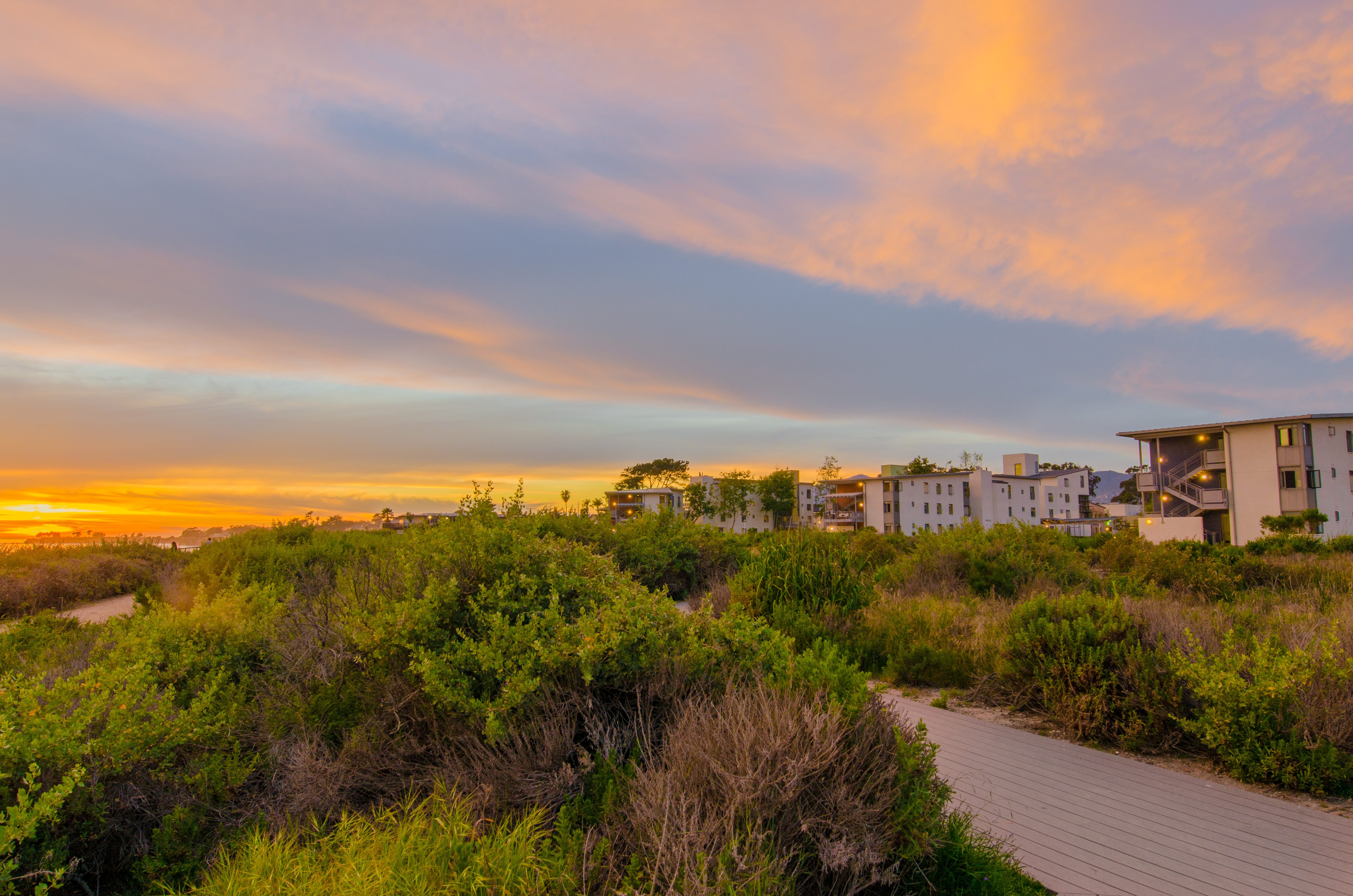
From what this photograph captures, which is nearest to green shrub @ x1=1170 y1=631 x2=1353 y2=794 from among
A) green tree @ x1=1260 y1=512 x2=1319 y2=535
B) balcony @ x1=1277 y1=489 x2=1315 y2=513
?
green tree @ x1=1260 y1=512 x2=1319 y2=535

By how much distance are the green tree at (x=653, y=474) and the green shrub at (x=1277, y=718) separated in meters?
95.1

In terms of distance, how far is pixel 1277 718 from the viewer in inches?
186

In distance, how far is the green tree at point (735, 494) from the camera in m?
78.7

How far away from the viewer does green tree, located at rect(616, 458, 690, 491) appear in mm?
101625

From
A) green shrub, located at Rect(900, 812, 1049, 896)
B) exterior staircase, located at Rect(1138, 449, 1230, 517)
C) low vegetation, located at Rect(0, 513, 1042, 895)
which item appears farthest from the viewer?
exterior staircase, located at Rect(1138, 449, 1230, 517)

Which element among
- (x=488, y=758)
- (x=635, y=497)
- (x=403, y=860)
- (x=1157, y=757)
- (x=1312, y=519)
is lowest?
(x=1157, y=757)

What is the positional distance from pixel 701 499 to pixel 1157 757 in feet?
246

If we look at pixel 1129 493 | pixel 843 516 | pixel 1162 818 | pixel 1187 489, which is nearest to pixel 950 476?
pixel 843 516

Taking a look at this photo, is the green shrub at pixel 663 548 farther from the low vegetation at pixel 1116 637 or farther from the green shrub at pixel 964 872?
the green shrub at pixel 964 872

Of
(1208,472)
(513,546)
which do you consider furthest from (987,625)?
(1208,472)

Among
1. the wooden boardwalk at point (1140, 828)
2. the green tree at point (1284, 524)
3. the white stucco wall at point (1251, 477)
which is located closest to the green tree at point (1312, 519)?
the green tree at point (1284, 524)

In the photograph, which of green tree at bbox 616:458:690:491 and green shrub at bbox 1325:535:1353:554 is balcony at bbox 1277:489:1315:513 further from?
green tree at bbox 616:458:690:491

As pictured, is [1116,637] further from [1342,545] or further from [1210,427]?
[1210,427]

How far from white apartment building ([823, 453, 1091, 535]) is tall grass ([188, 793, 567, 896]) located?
56627 millimetres
